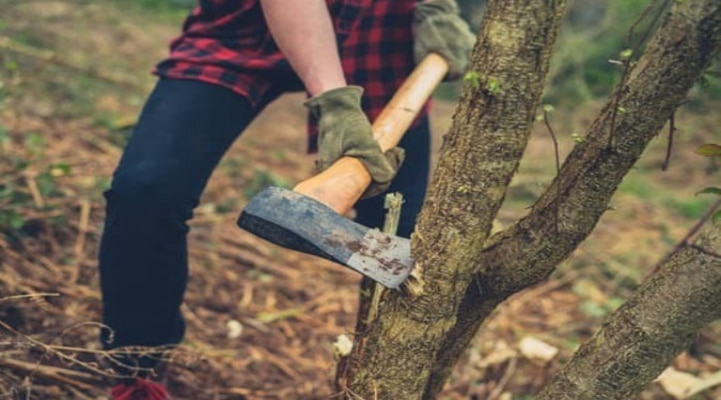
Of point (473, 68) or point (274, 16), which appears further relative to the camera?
point (274, 16)

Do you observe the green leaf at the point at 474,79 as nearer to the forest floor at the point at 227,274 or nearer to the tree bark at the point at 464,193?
the tree bark at the point at 464,193

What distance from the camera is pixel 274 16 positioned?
1.54 meters

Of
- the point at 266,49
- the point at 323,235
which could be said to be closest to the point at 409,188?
the point at 266,49

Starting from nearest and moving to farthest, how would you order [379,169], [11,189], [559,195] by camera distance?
[559,195] → [379,169] → [11,189]

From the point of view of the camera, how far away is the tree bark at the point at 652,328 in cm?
122

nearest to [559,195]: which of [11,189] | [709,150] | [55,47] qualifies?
[709,150]

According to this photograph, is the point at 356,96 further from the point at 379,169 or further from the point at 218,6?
the point at 218,6

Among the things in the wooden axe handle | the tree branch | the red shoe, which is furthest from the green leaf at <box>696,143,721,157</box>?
the red shoe

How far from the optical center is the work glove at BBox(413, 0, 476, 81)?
1905 mm

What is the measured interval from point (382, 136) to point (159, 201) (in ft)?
1.60

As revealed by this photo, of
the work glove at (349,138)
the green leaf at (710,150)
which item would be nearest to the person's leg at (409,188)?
the work glove at (349,138)

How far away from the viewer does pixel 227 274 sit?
9.91ft

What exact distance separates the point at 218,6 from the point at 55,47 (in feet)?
12.8

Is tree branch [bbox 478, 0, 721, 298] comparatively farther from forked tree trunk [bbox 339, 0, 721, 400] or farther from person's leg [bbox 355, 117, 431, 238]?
person's leg [bbox 355, 117, 431, 238]
